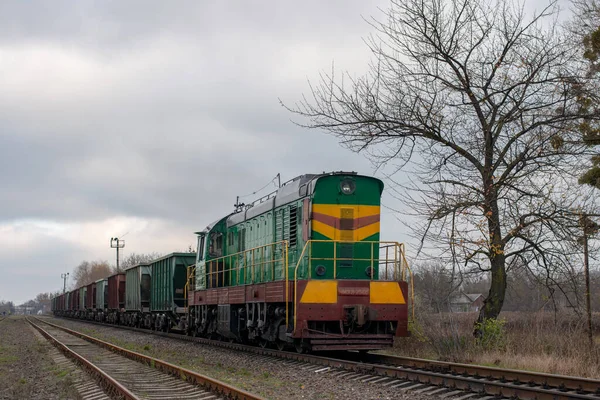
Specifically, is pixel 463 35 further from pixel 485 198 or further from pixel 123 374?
pixel 123 374

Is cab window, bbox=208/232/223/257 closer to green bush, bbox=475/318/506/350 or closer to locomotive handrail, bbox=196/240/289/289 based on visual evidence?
locomotive handrail, bbox=196/240/289/289

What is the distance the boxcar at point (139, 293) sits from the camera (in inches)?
1220

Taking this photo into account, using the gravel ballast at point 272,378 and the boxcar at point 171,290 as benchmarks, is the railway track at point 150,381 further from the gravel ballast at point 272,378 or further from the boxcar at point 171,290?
the boxcar at point 171,290

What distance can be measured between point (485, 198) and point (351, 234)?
3.01m

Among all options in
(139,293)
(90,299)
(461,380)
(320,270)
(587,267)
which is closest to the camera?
(461,380)

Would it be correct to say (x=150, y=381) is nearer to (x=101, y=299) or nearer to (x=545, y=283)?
(x=545, y=283)

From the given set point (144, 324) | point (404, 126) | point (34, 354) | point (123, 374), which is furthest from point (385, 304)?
point (144, 324)

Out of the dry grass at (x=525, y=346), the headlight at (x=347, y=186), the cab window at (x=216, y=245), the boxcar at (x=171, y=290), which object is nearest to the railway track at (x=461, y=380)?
the dry grass at (x=525, y=346)

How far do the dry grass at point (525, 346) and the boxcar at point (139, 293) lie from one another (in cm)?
1751

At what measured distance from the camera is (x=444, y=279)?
51.7ft

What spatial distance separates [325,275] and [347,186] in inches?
78.7

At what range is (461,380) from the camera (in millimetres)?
9359

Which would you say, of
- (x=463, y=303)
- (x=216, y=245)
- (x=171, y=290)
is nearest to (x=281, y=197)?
(x=216, y=245)

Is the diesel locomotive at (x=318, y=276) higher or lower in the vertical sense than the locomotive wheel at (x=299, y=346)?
higher
